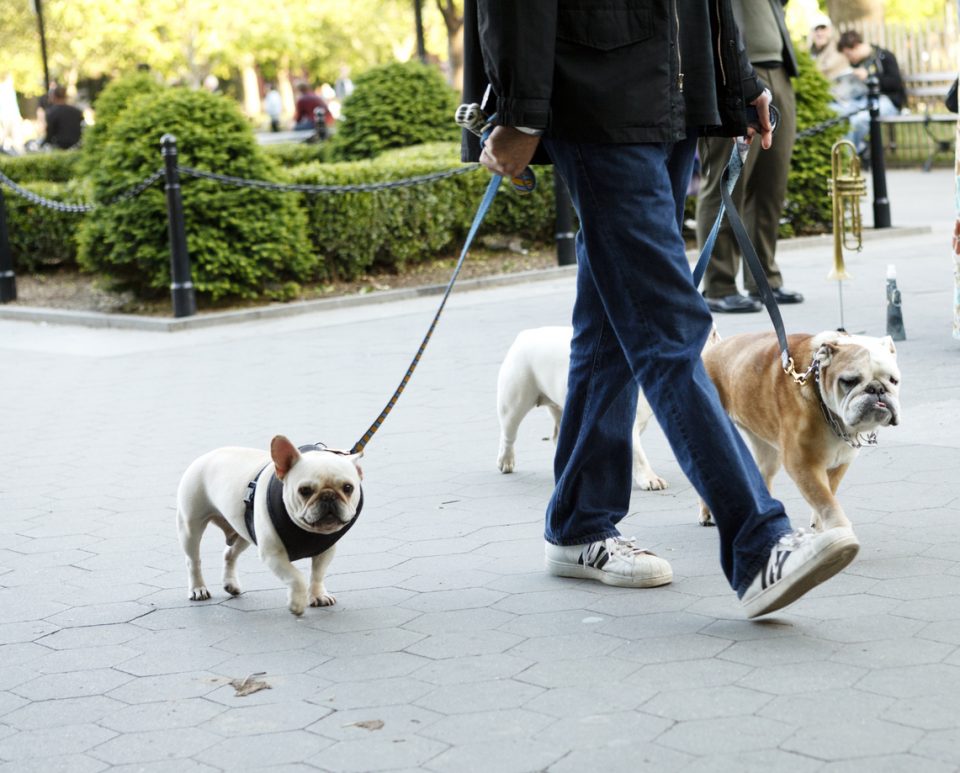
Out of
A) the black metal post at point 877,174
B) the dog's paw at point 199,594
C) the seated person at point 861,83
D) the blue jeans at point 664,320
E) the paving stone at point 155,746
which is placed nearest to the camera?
the paving stone at point 155,746

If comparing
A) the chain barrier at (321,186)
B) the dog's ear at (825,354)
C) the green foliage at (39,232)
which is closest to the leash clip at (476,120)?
the dog's ear at (825,354)

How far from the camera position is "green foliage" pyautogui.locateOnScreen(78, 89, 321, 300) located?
457 inches

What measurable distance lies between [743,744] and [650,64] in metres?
1.81

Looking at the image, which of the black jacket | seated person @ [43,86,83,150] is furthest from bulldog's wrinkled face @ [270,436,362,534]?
seated person @ [43,86,83,150]

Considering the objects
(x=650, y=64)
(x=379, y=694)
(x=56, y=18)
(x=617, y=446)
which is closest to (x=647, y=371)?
(x=617, y=446)

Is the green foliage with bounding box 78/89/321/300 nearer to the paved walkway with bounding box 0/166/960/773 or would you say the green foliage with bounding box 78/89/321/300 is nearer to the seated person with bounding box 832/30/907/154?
the paved walkway with bounding box 0/166/960/773

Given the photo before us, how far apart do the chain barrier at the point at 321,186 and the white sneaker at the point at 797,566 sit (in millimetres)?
8366

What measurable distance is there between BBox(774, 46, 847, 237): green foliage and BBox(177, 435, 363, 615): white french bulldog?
1008 cm

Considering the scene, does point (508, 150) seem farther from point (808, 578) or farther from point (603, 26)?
point (808, 578)

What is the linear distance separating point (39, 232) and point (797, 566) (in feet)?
42.1

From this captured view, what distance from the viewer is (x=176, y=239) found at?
36.8 ft

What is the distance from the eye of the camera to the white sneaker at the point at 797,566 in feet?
11.9

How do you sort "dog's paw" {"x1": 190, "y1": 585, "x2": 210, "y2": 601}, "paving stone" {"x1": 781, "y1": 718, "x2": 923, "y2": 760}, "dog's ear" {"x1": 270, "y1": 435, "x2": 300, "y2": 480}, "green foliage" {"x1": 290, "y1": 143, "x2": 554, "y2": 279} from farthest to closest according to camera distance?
Answer: "green foliage" {"x1": 290, "y1": 143, "x2": 554, "y2": 279} → "dog's paw" {"x1": 190, "y1": 585, "x2": 210, "y2": 601} → "dog's ear" {"x1": 270, "y1": 435, "x2": 300, "y2": 480} → "paving stone" {"x1": 781, "y1": 718, "x2": 923, "y2": 760}

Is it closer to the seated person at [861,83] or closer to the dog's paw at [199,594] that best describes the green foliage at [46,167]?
the seated person at [861,83]
